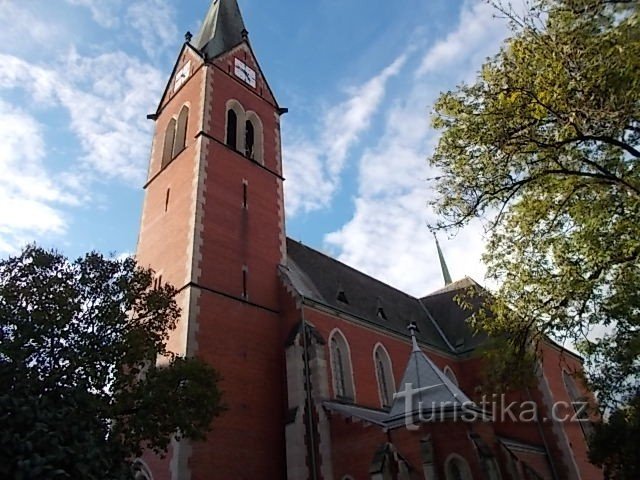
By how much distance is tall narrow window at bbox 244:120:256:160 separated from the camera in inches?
848

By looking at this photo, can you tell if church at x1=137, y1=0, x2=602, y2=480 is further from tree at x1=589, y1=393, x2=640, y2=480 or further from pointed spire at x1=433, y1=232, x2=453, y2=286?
pointed spire at x1=433, y1=232, x2=453, y2=286

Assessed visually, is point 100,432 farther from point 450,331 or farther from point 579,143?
point 450,331

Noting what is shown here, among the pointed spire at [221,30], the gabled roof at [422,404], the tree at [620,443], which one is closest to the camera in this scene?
the tree at [620,443]

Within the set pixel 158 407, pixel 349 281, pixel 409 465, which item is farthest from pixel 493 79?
pixel 349 281

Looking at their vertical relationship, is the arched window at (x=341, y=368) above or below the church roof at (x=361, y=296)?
below

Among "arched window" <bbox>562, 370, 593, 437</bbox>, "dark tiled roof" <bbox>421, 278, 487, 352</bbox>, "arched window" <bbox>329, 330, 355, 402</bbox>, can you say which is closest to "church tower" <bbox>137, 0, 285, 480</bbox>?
"arched window" <bbox>329, 330, 355, 402</bbox>

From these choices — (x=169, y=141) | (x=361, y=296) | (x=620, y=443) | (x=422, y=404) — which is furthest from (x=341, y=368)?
(x=169, y=141)

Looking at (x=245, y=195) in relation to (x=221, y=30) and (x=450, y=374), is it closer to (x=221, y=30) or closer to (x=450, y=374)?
(x=221, y=30)

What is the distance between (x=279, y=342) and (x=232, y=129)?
32.9 ft

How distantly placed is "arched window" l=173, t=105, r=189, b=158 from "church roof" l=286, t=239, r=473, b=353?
635 cm

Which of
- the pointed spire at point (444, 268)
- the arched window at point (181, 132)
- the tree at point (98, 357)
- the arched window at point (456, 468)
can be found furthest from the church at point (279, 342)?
the pointed spire at point (444, 268)

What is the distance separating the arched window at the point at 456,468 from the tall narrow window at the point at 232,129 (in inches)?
561

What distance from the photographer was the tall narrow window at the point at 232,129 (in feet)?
68.8

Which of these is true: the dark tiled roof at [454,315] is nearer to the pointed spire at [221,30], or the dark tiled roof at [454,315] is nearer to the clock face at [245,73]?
the clock face at [245,73]
